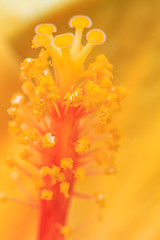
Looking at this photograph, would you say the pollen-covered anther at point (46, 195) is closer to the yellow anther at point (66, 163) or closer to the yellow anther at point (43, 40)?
the yellow anther at point (66, 163)

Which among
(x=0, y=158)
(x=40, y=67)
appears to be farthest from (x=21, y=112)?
(x=0, y=158)

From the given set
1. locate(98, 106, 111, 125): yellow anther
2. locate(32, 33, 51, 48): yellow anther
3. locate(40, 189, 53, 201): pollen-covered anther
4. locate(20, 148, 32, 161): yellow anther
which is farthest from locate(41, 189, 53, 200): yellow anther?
locate(32, 33, 51, 48): yellow anther

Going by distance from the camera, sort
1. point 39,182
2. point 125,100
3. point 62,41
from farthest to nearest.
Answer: point 125,100
point 39,182
point 62,41

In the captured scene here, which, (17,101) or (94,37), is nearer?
(94,37)

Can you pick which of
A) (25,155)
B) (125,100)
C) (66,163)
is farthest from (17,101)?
(125,100)

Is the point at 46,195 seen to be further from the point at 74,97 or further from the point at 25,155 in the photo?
the point at 74,97

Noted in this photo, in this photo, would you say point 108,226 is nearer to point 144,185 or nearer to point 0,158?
point 144,185

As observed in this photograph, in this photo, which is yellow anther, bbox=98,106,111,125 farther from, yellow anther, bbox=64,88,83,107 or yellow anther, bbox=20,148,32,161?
yellow anther, bbox=20,148,32,161
